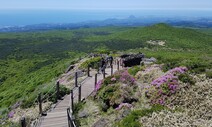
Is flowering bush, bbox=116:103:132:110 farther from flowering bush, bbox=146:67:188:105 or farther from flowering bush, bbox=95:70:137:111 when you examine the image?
flowering bush, bbox=146:67:188:105

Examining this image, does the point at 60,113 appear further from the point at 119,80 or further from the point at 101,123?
the point at 119,80

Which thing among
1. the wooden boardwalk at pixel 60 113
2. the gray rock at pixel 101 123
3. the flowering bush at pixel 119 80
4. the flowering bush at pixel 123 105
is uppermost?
the flowering bush at pixel 119 80

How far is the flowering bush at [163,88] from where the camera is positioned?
15273mm

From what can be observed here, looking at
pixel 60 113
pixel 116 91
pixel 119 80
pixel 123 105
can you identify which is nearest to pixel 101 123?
pixel 123 105

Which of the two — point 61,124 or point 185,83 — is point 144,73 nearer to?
point 185,83

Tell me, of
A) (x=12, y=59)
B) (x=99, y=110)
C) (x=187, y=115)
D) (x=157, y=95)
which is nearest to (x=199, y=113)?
(x=187, y=115)

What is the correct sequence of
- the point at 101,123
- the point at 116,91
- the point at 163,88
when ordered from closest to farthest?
the point at 101,123 < the point at 163,88 < the point at 116,91

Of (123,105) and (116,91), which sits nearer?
(123,105)

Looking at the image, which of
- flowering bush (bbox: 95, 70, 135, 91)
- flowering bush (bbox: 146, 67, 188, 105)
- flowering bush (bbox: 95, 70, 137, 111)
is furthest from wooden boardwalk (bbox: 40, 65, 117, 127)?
flowering bush (bbox: 146, 67, 188, 105)

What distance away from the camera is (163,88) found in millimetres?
16000

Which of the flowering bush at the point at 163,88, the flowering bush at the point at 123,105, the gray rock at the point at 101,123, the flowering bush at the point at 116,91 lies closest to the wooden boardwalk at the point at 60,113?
the flowering bush at the point at 116,91

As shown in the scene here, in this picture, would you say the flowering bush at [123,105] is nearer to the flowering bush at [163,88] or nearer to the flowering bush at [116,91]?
the flowering bush at [116,91]

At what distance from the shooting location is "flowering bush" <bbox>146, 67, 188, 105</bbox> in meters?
15.3

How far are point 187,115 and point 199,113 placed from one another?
0.80 m
